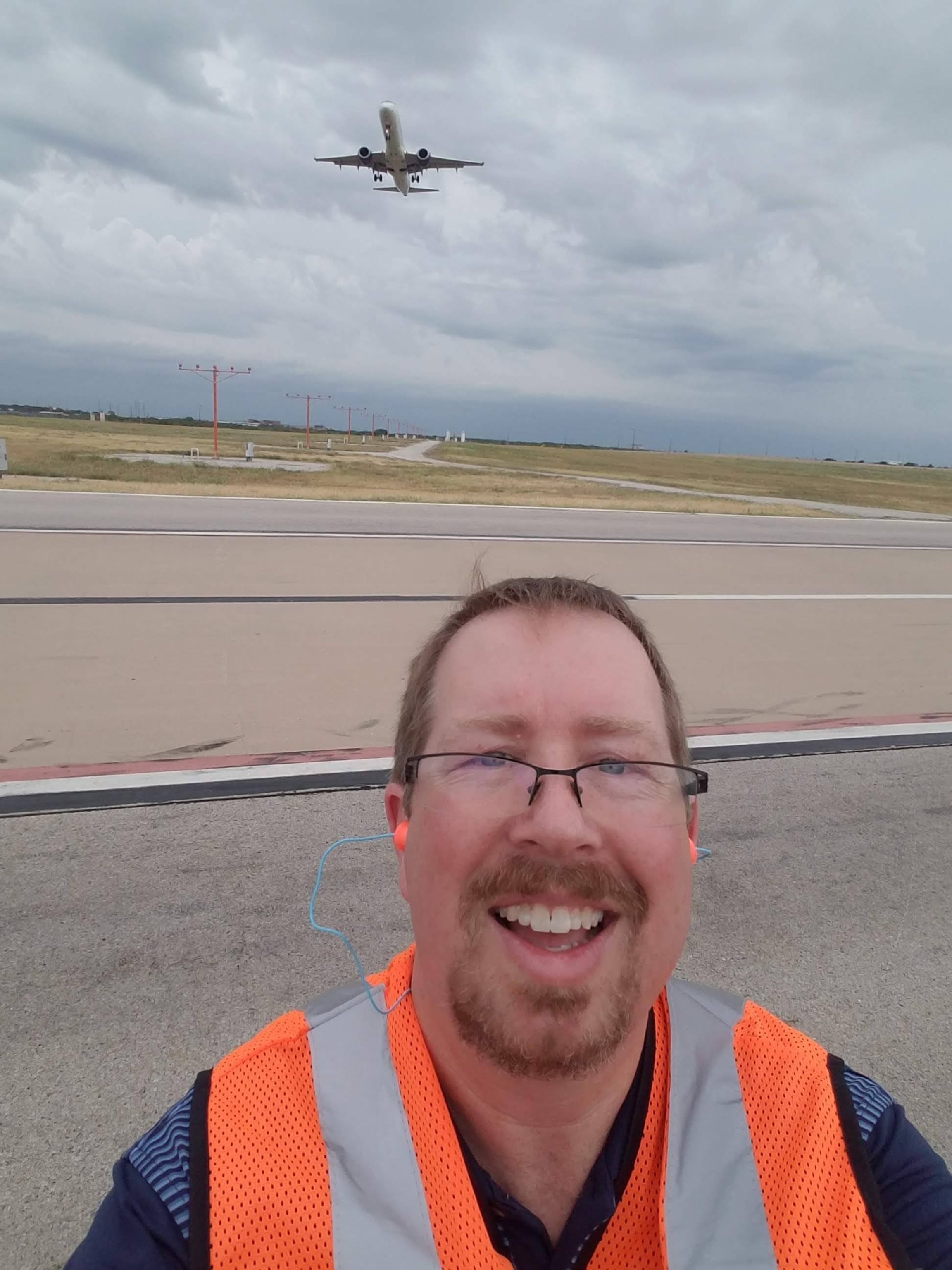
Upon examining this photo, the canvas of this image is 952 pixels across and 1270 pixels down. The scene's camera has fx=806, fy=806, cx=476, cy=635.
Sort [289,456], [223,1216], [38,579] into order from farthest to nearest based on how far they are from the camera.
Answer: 1. [289,456]
2. [38,579]
3. [223,1216]

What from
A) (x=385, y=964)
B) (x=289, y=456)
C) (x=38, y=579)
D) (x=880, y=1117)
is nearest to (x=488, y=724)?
(x=880, y=1117)

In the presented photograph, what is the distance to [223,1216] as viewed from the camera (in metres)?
1.12

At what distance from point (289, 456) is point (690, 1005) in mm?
53305

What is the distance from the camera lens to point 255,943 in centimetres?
320

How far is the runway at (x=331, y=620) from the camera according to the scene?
5.88 meters

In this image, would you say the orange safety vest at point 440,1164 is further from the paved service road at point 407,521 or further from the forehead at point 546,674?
the paved service road at point 407,521

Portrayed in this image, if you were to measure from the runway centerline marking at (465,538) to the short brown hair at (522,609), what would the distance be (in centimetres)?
1318

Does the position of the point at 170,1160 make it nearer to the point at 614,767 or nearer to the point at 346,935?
the point at 614,767

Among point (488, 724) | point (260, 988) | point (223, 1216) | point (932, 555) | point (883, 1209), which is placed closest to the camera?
point (223, 1216)

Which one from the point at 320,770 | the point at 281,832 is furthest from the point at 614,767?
the point at 320,770

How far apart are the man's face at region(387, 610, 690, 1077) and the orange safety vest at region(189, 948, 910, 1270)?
0.17 metres

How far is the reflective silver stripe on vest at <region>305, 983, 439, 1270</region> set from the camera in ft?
3.64

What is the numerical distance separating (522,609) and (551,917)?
22.6 inches

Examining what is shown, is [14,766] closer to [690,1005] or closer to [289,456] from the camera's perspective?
[690,1005]
